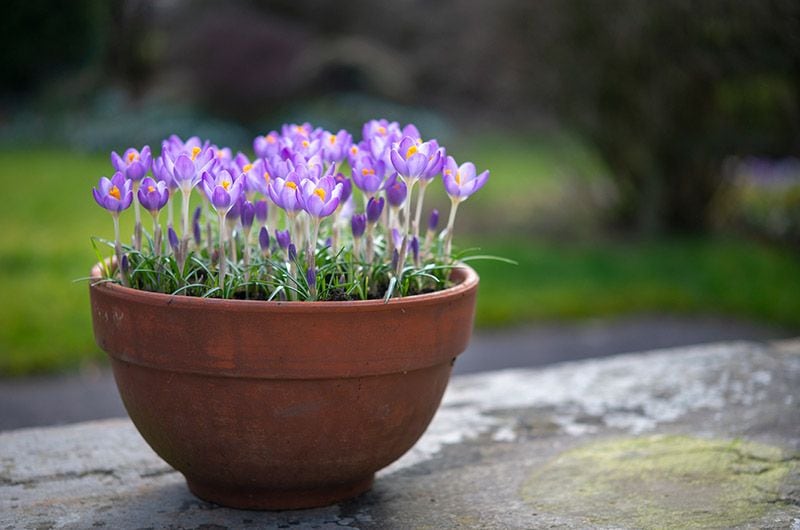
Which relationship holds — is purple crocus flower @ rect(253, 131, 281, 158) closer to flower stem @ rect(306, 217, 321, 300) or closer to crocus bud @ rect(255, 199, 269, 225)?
crocus bud @ rect(255, 199, 269, 225)

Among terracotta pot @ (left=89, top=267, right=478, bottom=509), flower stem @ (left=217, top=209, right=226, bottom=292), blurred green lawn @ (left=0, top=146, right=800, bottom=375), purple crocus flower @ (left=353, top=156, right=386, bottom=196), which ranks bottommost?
blurred green lawn @ (left=0, top=146, right=800, bottom=375)

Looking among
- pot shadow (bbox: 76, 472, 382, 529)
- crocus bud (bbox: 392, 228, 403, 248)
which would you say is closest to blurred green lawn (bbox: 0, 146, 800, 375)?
pot shadow (bbox: 76, 472, 382, 529)

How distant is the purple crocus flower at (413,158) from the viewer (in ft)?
5.49

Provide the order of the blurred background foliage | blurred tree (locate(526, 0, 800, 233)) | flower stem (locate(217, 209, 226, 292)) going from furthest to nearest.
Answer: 1. blurred tree (locate(526, 0, 800, 233))
2. the blurred background foliage
3. flower stem (locate(217, 209, 226, 292))

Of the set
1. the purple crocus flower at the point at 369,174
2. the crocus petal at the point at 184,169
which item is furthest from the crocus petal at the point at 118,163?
the purple crocus flower at the point at 369,174

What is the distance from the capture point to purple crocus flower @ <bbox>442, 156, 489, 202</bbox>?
174 centimetres

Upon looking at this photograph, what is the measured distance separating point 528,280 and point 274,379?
12.4ft

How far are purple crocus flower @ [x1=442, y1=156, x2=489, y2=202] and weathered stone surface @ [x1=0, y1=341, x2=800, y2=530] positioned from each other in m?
0.63

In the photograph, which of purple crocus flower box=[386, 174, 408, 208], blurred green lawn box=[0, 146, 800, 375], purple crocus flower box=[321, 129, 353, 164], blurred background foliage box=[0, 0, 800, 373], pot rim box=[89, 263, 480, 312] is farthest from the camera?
blurred background foliage box=[0, 0, 800, 373]

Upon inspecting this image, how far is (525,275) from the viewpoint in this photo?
5305 mm

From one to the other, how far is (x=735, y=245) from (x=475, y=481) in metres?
4.78

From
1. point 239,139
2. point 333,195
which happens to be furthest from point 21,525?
point 239,139

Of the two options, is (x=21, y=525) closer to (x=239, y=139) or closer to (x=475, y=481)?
(x=475, y=481)

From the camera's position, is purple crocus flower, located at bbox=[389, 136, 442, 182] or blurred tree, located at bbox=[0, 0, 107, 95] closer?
purple crocus flower, located at bbox=[389, 136, 442, 182]
